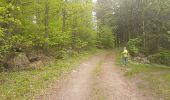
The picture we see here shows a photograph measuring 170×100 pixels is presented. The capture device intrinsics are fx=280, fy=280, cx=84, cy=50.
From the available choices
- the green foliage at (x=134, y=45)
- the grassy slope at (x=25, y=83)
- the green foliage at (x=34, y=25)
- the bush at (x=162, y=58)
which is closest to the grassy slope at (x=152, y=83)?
the grassy slope at (x=25, y=83)

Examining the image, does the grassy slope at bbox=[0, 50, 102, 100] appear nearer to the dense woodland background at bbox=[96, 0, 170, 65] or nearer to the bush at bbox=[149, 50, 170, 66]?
the dense woodland background at bbox=[96, 0, 170, 65]

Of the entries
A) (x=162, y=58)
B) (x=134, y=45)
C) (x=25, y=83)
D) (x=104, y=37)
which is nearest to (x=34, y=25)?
(x=25, y=83)

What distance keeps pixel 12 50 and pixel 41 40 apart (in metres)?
3.78

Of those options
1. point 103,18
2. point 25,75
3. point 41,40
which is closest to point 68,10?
point 41,40

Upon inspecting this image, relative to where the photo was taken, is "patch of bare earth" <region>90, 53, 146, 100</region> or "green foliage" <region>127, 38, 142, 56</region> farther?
"green foliage" <region>127, 38, 142, 56</region>

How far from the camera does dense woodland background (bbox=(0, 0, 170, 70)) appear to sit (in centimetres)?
2319

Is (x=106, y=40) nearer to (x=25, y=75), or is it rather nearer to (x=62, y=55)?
(x=62, y=55)

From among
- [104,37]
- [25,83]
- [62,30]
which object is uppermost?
[62,30]

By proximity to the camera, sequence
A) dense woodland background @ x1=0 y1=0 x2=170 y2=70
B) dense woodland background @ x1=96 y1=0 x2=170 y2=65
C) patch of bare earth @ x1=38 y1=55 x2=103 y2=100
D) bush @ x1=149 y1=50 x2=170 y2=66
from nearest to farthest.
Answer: patch of bare earth @ x1=38 y1=55 x2=103 y2=100 < dense woodland background @ x1=0 y1=0 x2=170 y2=70 < bush @ x1=149 y1=50 x2=170 y2=66 < dense woodland background @ x1=96 y1=0 x2=170 y2=65

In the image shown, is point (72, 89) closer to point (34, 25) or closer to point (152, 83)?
point (152, 83)

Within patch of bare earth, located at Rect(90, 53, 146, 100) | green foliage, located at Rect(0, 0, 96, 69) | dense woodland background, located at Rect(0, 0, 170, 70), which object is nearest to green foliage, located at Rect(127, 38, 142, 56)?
dense woodland background, located at Rect(0, 0, 170, 70)

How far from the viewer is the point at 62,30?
119 feet

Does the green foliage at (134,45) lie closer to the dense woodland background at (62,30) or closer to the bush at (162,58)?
the dense woodland background at (62,30)

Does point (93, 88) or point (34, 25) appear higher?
point (34, 25)
